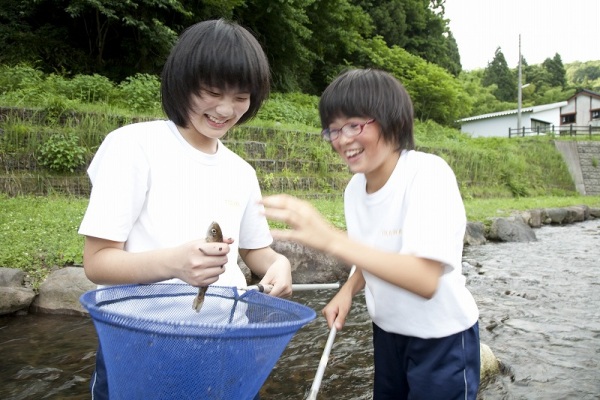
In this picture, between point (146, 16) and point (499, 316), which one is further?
point (146, 16)

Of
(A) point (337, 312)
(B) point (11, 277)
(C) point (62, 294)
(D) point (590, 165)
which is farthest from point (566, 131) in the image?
(A) point (337, 312)

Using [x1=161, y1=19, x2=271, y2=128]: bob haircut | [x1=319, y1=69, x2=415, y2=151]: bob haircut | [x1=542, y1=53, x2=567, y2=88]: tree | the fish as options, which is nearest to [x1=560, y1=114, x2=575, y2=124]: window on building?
[x1=542, y1=53, x2=567, y2=88]: tree

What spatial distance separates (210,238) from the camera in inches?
46.7

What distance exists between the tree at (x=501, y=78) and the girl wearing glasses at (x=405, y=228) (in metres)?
57.8

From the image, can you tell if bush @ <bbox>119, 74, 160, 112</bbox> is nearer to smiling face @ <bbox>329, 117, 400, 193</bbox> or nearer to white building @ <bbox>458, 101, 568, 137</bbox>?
smiling face @ <bbox>329, 117, 400, 193</bbox>

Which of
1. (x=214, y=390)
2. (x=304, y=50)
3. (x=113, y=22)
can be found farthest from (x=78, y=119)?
(x=304, y=50)

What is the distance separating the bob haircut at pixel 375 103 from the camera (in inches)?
64.6

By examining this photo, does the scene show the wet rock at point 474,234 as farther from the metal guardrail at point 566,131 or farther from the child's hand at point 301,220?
the metal guardrail at point 566,131

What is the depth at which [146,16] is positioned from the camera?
40.9ft

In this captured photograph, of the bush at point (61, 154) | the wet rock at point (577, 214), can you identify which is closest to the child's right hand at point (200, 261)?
the bush at point (61, 154)

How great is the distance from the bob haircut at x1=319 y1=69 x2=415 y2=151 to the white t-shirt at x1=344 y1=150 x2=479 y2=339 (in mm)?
90

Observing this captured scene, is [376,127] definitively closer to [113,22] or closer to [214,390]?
[214,390]

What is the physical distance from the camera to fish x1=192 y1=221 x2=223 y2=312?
3.89 ft

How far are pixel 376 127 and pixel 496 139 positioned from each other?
66.8 ft
